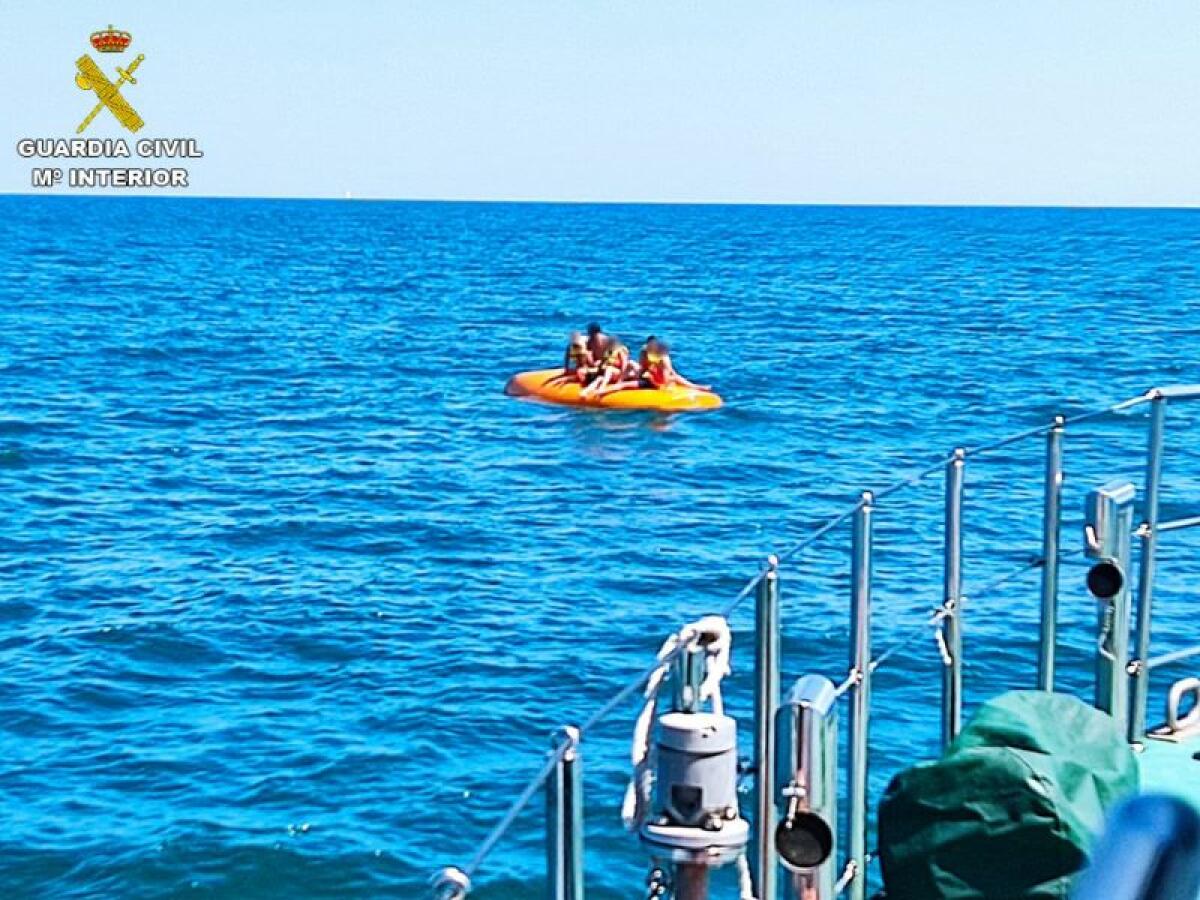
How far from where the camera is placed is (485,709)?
1051 centimetres

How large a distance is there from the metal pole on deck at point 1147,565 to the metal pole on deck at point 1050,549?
0.76ft

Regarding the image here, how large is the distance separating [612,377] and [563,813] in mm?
22557

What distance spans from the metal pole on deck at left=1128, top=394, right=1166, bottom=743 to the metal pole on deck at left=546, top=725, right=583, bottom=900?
244cm

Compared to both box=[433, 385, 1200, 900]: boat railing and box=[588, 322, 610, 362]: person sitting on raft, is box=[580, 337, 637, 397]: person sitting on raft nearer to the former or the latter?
box=[588, 322, 610, 362]: person sitting on raft

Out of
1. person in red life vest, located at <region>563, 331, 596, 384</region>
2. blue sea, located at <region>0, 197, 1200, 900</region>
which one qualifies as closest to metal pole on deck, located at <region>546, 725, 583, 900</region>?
blue sea, located at <region>0, 197, 1200, 900</region>

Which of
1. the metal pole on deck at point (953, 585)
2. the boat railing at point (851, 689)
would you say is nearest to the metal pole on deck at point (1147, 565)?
the boat railing at point (851, 689)

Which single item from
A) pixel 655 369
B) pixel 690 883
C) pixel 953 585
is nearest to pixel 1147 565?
pixel 953 585

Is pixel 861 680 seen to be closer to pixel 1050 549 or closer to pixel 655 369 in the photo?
pixel 1050 549

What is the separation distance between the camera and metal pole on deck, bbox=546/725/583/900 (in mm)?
2129

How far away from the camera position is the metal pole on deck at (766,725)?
296 centimetres

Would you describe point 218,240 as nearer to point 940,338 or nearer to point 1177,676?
point 940,338

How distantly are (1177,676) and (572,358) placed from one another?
53.8 ft

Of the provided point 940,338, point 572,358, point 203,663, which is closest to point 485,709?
point 203,663

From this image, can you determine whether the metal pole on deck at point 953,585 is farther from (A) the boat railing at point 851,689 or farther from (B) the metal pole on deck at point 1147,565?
(B) the metal pole on deck at point 1147,565
